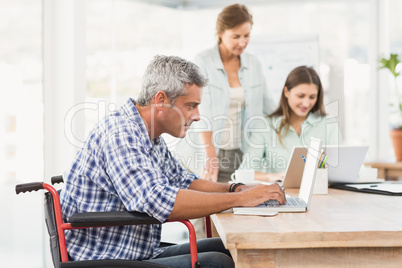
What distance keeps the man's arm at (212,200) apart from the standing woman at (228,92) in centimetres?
154

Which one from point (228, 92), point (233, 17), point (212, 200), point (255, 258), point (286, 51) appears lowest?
point (255, 258)

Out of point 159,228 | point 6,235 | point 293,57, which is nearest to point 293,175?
point 159,228

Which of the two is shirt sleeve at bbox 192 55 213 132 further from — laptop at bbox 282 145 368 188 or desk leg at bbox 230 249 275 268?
desk leg at bbox 230 249 275 268

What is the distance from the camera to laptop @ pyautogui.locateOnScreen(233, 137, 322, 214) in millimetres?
1576

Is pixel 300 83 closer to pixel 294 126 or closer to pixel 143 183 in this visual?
pixel 294 126

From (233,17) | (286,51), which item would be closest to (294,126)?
(233,17)

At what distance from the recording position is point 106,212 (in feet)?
4.85

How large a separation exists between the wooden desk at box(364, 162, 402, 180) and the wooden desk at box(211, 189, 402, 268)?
2414 mm

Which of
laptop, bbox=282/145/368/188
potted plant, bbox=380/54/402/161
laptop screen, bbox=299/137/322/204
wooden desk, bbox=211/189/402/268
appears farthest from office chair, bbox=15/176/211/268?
potted plant, bbox=380/54/402/161

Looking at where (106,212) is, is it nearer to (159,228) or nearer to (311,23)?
(159,228)

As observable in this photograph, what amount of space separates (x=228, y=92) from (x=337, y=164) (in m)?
1.35

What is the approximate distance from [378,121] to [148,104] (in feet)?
10.1

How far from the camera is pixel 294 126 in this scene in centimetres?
310

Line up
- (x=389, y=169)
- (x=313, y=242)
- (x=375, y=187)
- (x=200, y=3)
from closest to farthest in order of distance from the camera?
(x=313, y=242) < (x=375, y=187) < (x=389, y=169) < (x=200, y=3)
